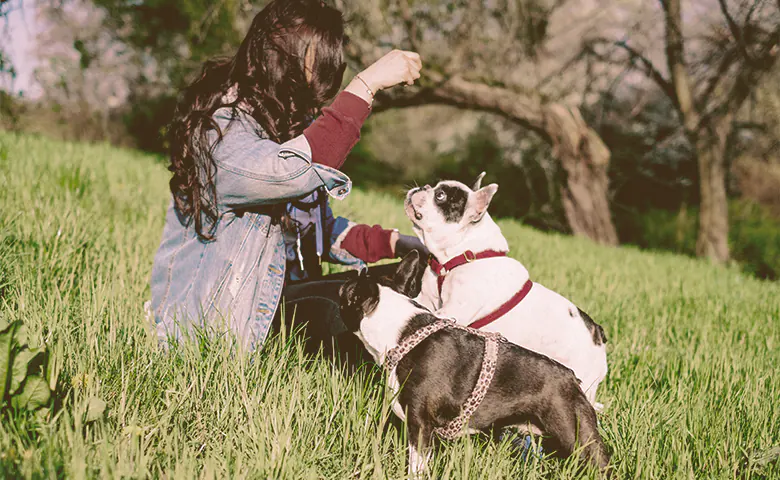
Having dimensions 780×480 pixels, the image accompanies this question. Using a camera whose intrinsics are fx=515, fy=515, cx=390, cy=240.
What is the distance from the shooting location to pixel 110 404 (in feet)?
7.30

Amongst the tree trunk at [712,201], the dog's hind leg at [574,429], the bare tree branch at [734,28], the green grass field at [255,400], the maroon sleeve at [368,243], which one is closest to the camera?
the green grass field at [255,400]

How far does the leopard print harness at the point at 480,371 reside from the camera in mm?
2229

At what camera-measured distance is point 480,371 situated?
225cm

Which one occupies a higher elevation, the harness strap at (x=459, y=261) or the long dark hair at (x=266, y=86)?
the long dark hair at (x=266, y=86)

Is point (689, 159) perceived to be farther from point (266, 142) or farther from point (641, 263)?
point (266, 142)

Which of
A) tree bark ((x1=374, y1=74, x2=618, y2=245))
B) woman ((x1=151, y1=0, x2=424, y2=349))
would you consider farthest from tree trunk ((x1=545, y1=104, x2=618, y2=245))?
woman ((x1=151, y1=0, x2=424, y2=349))

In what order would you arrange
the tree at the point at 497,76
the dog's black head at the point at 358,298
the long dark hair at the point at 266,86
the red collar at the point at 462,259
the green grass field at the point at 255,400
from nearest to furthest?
the green grass field at the point at 255,400, the dog's black head at the point at 358,298, the long dark hair at the point at 266,86, the red collar at the point at 462,259, the tree at the point at 497,76

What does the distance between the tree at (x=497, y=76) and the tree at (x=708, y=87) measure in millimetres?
1542

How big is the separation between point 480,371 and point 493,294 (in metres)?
0.73

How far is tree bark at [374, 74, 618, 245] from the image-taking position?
34.3 ft

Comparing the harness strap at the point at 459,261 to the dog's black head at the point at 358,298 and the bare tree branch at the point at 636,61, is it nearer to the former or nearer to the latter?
the dog's black head at the point at 358,298

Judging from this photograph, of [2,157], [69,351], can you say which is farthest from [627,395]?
[2,157]

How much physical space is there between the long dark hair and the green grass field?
2.50 ft

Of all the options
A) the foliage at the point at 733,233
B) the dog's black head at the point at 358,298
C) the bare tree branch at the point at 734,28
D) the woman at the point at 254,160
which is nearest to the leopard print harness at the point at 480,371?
the dog's black head at the point at 358,298
